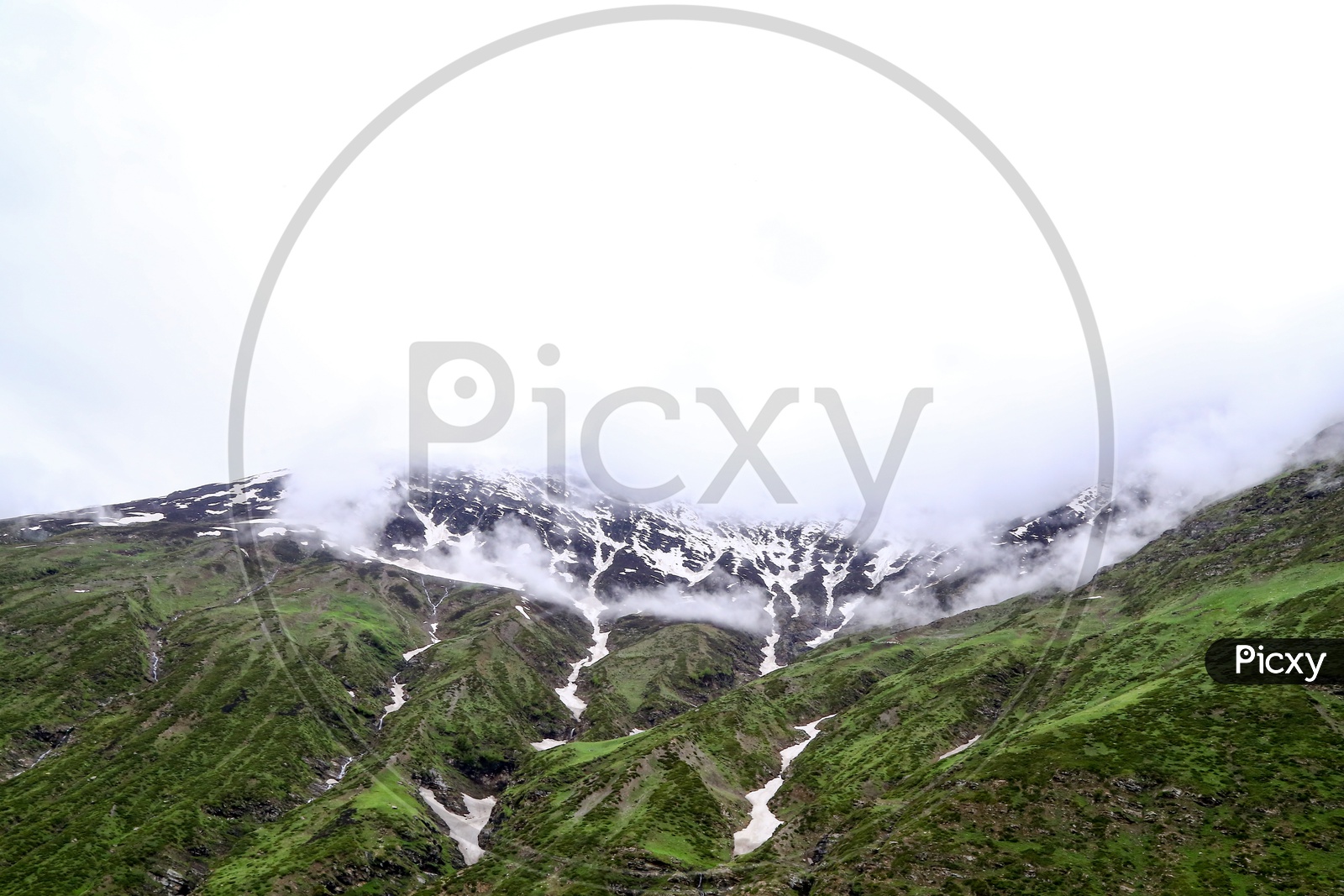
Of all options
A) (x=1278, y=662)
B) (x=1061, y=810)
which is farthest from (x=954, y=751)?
(x=1278, y=662)

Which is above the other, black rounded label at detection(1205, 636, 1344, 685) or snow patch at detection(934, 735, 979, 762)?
black rounded label at detection(1205, 636, 1344, 685)

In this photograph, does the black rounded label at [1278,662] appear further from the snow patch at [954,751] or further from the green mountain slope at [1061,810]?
the snow patch at [954,751]

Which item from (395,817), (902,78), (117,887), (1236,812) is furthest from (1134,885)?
(117,887)

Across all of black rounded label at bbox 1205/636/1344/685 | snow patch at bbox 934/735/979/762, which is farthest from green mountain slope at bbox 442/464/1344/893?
black rounded label at bbox 1205/636/1344/685

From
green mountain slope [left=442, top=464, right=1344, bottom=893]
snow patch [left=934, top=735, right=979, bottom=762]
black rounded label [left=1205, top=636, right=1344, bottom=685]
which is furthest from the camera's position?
snow patch [left=934, top=735, right=979, bottom=762]

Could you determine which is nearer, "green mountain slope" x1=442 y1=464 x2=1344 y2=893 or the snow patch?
"green mountain slope" x1=442 y1=464 x2=1344 y2=893

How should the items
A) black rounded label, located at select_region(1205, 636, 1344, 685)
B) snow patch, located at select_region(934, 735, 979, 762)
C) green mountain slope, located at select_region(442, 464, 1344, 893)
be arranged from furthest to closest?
snow patch, located at select_region(934, 735, 979, 762), black rounded label, located at select_region(1205, 636, 1344, 685), green mountain slope, located at select_region(442, 464, 1344, 893)

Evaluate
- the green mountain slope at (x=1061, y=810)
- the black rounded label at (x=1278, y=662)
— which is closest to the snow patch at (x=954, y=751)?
the green mountain slope at (x=1061, y=810)

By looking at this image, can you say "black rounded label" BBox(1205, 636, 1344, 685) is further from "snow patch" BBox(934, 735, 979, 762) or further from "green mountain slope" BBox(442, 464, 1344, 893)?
"snow patch" BBox(934, 735, 979, 762)

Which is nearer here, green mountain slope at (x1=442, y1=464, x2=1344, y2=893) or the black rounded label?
green mountain slope at (x1=442, y1=464, x2=1344, y2=893)

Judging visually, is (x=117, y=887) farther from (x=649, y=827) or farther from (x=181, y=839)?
(x=649, y=827)

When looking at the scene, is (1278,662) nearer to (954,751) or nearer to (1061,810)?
(954,751)

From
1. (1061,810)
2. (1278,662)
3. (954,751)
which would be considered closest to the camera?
(1061,810)

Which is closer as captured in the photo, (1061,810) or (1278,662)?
(1061,810)
